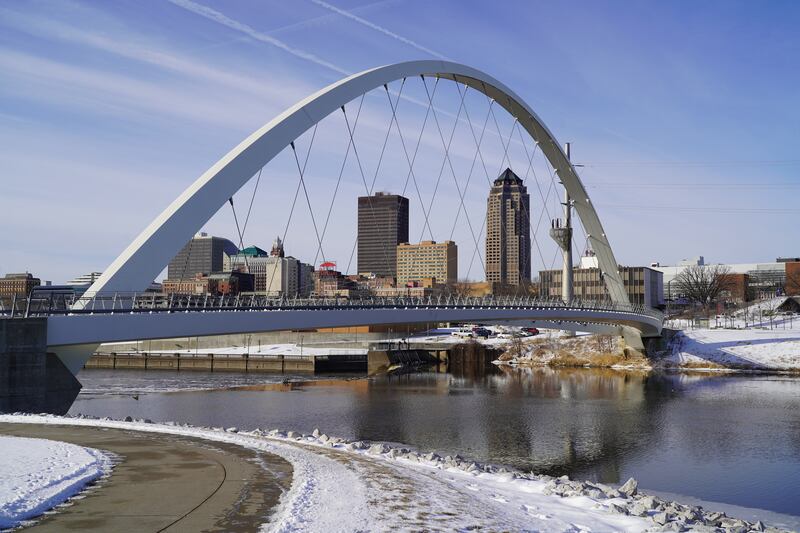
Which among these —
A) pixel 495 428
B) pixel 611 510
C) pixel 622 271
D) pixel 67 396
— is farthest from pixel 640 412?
pixel 622 271

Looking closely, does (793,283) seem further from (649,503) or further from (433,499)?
(433,499)

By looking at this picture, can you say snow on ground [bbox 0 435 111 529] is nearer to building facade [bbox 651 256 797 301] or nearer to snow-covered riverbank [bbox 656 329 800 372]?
snow-covered riverbank [bbox 656 329 800 372]

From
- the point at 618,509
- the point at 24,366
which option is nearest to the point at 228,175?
the point at 24,366

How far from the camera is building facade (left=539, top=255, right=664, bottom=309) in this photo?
98.6m

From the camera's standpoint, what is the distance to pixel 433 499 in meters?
10.1

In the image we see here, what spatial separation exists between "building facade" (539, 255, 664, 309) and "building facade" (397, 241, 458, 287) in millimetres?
34672

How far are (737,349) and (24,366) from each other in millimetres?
52296

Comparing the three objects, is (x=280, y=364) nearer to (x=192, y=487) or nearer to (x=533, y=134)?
(x=533, y=134)

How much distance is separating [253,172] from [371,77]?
935 cm

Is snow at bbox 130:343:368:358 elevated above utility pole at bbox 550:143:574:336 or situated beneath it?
situated beneath

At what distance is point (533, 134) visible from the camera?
4981 centimetres

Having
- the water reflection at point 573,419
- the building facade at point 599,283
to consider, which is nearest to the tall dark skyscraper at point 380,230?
the building facade at point 599,283

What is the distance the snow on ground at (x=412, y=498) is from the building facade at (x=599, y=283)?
82654mm

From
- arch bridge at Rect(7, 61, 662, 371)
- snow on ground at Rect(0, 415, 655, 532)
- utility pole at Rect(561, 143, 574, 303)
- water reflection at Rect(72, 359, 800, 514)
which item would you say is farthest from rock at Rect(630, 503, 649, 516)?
utility pole at Rect(561, 143, 574, 303)
